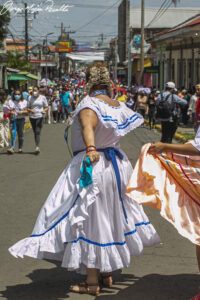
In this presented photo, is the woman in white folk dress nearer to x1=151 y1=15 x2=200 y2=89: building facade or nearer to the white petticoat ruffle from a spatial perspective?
the white petticoat ruffle

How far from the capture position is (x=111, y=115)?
426cm

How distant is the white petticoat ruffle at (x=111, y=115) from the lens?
4.19 m

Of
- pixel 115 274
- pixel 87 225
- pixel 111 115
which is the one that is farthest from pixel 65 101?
pixel 87 225

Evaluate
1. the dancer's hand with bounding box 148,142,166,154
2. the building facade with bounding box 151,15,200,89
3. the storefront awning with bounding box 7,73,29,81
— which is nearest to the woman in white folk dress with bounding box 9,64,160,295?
the dancer's hand with bounding box 148,142,166,154

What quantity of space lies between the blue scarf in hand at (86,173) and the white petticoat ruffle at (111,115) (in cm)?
37

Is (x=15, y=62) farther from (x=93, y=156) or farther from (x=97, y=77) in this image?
(x=93, y=156)

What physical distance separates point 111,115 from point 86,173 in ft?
1.81

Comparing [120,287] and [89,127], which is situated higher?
[89,127]

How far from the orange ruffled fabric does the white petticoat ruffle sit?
0.37 metres

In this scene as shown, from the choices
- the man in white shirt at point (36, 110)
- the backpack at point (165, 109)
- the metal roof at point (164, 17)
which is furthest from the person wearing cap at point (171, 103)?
the metal roof at point (164, 17)

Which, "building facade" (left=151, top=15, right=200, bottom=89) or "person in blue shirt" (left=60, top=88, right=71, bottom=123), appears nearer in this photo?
"person in blue shirt" (left=60, top=88, right=71, bottom=123)

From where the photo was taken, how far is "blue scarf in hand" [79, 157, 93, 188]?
4004mm

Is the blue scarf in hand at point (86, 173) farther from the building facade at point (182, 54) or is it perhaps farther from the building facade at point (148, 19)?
the building facade at point (148, 19)

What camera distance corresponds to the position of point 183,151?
3.70m
